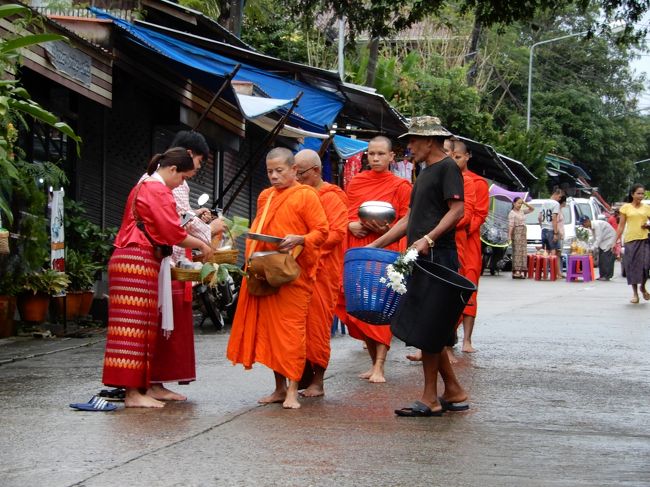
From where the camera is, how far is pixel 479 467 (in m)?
5.64

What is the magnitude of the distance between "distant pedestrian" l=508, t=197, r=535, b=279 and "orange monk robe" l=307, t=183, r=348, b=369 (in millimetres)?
18395

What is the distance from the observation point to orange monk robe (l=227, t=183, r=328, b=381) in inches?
298

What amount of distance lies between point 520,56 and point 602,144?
562cm

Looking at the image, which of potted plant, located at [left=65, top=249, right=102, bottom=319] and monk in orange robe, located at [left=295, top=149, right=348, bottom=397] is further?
potted plant, located at [left=65, top=249, right=102, bottom=319]

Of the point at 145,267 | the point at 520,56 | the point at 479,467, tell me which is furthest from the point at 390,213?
the point at 520,56

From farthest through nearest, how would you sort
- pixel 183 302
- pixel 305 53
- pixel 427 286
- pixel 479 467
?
pixel 305 53 → pixel 183 302 → pixel 427 286 → pixel 479 467

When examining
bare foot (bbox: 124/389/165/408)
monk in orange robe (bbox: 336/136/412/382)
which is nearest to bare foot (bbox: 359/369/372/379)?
monk in orange robe (bbox: 336/136/412/382)

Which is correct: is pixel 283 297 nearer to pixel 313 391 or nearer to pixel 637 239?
pixel 313 391

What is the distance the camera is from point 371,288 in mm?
7480

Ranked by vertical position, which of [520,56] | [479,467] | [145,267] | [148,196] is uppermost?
[520,56]

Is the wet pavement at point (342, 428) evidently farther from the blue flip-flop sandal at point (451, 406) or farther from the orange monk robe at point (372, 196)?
the orange monk robe at point (372, 196)

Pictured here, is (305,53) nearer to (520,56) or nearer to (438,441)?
(520,56)

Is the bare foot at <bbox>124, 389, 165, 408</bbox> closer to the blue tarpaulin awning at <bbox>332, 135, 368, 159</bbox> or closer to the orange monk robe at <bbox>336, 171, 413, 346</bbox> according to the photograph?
the orange monk robe at <bbox>336, 171, 413, 346</bbox>

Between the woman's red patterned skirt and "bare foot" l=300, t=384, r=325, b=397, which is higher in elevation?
the woman's red patterned skirt
